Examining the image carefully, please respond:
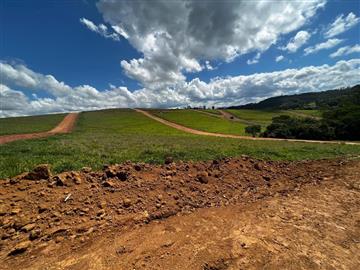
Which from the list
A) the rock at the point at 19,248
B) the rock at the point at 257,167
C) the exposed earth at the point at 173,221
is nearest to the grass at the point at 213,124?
the rock at the point at 257,167

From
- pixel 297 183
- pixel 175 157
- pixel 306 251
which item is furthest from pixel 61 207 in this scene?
pixel 297 183

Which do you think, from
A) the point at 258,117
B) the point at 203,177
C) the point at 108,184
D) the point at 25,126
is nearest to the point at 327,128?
the point at 203,177

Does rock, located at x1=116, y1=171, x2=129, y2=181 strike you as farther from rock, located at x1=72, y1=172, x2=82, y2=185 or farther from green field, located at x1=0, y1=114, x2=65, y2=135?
green field, located at x1=0, y1=114, x2=65, y2=135

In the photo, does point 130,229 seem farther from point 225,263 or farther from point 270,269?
point 270,269

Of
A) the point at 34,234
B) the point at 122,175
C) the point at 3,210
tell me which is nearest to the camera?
the point at 34,234

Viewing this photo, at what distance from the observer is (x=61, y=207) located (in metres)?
5.53

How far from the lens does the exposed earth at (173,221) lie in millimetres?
4109

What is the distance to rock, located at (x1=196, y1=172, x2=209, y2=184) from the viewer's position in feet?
25.7

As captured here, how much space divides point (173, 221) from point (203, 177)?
2686 millimetres

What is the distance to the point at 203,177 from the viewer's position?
7934mm

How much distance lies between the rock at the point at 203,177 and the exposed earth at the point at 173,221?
0.04 meters

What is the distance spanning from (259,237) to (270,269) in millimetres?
952

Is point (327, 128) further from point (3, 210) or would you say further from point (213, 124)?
point (3, 210)

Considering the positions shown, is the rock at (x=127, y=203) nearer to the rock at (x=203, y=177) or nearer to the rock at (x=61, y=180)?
the rock at (x=61, y=180)
